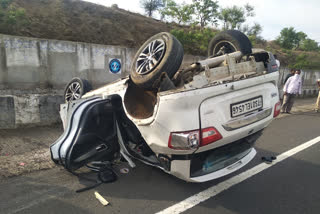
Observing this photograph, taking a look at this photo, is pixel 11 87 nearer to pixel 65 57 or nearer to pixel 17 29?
pixel 65 57

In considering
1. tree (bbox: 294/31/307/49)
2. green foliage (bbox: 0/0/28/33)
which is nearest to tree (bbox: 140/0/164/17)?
green foliage (bbox: 0/0/28/33)

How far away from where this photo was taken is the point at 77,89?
170 inches

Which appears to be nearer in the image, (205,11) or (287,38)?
(205,11)

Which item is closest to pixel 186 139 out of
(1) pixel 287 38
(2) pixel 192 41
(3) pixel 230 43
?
(3) pixel 230 43

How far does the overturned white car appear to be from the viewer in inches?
87.5

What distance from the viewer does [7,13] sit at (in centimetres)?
727

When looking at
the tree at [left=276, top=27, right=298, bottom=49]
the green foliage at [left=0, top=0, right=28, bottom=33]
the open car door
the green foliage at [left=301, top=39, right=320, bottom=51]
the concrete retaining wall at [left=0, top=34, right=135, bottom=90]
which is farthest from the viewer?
the green foliage at [left=301, top=39, right=320, bottom=51]

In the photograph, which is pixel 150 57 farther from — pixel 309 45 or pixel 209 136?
pixel 309 45

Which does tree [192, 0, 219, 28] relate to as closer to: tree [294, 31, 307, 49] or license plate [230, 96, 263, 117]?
license plate [230, 96, 263, 117]

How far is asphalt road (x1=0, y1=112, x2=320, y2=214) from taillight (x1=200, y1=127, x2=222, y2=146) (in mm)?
740

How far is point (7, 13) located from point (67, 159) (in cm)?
693

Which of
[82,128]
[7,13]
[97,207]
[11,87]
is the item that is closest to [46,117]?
[11,87]

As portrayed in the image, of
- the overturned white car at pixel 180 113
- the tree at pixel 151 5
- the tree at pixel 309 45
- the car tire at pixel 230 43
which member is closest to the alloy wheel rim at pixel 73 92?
the overturned white car at pixel 180 113

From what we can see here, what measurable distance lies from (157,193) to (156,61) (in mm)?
1580
